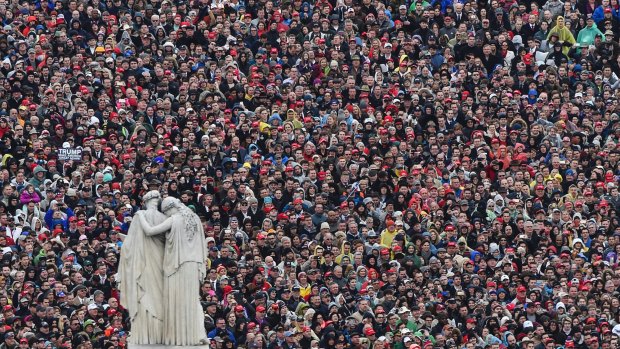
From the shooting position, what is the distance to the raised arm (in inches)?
1789

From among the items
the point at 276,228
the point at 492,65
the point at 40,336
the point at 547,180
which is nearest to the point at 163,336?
the point at 40,336

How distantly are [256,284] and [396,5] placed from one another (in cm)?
1461

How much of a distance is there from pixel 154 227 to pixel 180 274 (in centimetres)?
90

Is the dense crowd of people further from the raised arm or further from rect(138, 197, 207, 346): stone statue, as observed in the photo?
the raised arm

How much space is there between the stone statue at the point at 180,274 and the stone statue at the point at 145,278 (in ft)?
0.33

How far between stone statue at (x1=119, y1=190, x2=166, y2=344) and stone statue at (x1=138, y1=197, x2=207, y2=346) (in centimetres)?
10

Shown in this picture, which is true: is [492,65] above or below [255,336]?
above

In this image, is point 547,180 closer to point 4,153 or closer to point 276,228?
point 276,228

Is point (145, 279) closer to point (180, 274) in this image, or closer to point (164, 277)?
point (164, 277)

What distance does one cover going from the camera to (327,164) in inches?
2525

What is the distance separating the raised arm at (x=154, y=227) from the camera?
149ft

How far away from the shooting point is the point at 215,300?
57.8 meters

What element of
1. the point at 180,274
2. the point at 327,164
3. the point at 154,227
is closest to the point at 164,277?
the point at 180,274

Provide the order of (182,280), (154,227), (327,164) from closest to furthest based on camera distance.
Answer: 1. (154,227)
2. (182,280)
3. (327,164)
